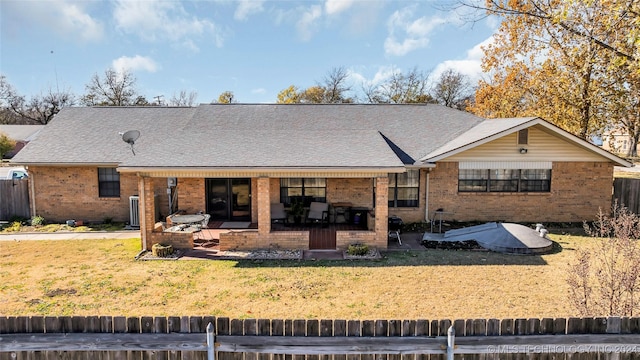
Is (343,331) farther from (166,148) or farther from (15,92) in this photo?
(15,92)

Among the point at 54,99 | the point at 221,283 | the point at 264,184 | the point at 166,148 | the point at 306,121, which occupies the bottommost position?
the point at 221,283

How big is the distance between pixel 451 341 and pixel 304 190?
36.9 ft

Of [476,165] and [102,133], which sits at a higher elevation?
[102,133]

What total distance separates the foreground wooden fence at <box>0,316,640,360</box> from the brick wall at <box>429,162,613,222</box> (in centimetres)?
1110

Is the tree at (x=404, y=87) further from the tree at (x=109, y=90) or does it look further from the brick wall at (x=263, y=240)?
the brick wall at (x=263, y=240)

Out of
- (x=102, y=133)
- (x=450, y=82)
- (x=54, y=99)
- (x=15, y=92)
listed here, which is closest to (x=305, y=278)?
(x=102, y=133)

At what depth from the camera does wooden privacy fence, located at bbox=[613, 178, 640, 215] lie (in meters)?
15.7

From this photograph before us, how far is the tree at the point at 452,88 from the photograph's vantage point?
5638cm

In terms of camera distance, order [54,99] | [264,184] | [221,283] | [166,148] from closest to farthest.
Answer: [221,283] < [264,184] < [166,148] < [54,99]

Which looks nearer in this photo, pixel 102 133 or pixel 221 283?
pixel 221 283

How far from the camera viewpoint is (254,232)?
11820mm

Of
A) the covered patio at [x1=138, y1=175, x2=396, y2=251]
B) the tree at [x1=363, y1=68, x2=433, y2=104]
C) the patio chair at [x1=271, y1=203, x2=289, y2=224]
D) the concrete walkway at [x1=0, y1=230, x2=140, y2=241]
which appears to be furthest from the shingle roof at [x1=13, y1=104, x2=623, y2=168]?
the tree at [x1=363, y1=68, x2=433, y2=104]

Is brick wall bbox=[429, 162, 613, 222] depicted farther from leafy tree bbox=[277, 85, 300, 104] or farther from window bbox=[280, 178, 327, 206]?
leafy tree bbox=[277, 85, 300, 104]

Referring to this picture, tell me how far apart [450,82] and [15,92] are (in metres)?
69.2
